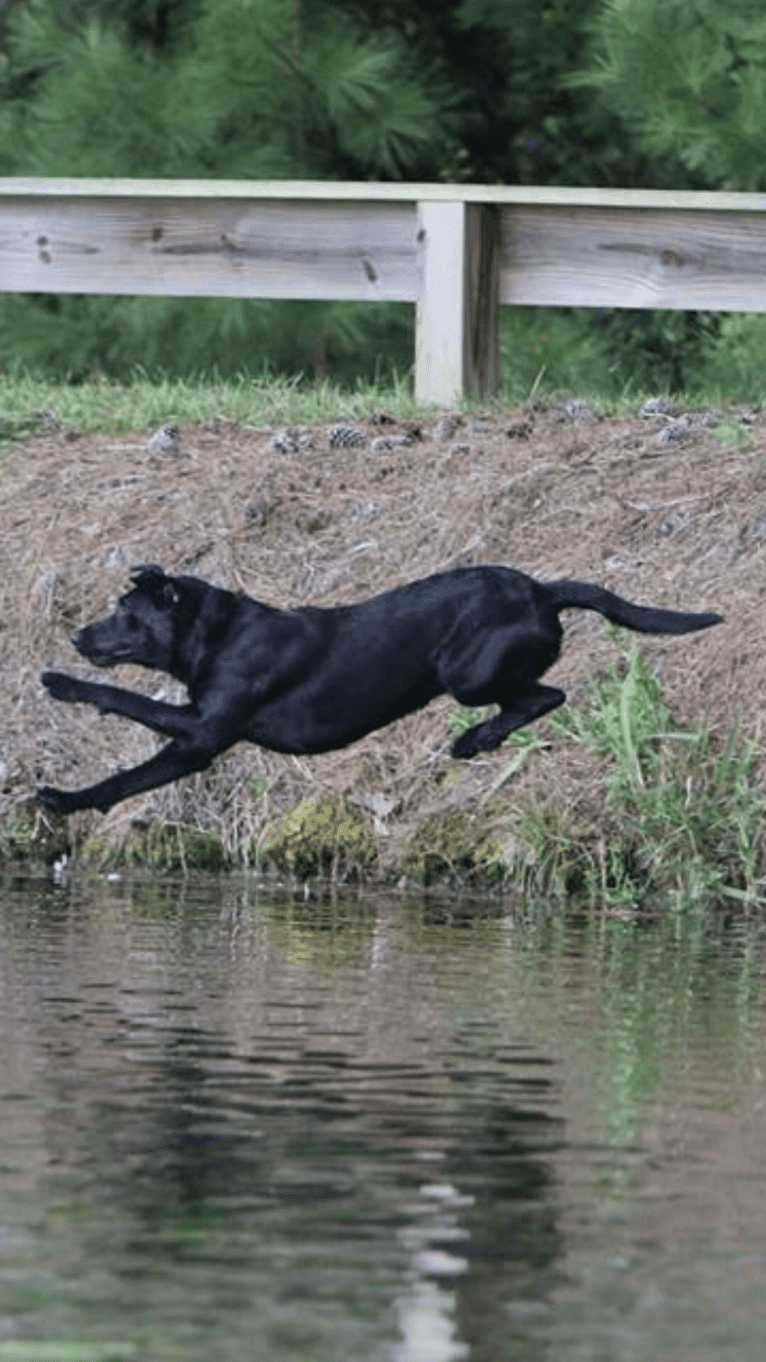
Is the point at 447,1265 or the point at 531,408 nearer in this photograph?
the point at 447,1265

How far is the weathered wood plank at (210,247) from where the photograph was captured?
14273 mm

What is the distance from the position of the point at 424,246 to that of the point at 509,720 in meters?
5.66

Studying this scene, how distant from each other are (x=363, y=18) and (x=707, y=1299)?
14.1m

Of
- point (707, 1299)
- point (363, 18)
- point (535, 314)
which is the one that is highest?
point (363, 18)

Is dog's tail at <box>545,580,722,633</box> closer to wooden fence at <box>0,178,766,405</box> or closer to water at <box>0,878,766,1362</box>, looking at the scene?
water at <box>0,878,766,1362</box>

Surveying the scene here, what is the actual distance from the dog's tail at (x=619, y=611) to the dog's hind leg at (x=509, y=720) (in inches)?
8.6

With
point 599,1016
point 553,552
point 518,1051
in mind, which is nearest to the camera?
point 518,1051

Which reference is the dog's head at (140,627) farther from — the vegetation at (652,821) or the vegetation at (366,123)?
the vegetation at (366,123)

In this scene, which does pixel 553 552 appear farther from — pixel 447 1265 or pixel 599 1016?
pixel 447 1265

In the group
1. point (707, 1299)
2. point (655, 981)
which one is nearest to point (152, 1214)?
point (707, 1299)

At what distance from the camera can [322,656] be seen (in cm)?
857

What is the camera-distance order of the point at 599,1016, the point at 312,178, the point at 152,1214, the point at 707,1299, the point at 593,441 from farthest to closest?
the point at 312,178, the point at 593,441, the point at 599,1016, the point at 152,1214, the point at 707,1299

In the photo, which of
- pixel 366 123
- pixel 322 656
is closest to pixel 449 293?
pixel 366 123

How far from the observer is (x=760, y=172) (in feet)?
56.0
